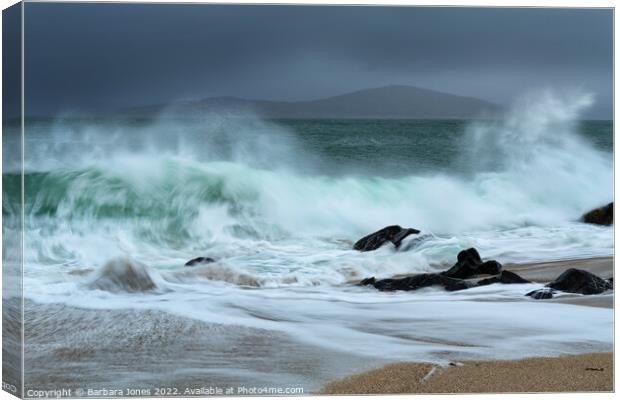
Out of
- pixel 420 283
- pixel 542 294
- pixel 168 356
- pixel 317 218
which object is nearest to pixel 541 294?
pixel 542 294

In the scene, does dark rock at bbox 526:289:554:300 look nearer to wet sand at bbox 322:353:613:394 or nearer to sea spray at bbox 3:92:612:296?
sea spray at bbox 3:92:612:296

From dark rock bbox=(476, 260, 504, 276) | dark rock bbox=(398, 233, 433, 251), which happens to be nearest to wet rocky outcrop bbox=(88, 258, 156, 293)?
dark rock bbox=(398, 233, 433, 251)

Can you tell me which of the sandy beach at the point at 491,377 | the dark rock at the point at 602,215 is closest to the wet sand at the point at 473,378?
the sandy beach at the point at 491,377

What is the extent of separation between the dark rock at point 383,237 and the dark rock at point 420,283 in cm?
29

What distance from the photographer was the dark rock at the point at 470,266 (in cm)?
1033

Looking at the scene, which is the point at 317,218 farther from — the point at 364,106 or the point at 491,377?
the point at 491,377

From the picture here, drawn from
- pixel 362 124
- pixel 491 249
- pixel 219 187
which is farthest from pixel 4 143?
pixel 491 249

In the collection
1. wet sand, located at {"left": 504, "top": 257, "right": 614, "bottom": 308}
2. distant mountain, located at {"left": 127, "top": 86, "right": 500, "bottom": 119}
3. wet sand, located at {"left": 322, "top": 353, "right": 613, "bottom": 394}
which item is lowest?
wet sand, located at {"left": 322, "top": 353, "right": 613, "bottom": 394}

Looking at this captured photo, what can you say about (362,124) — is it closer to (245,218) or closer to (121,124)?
(245,218)

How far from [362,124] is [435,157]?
26.1 inches

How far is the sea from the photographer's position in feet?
32.1

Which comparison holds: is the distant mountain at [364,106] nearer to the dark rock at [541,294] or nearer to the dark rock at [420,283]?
the dark rock at [420,283]

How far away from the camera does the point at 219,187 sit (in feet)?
33.7

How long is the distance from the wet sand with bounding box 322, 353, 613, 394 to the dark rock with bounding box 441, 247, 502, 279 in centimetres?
85
